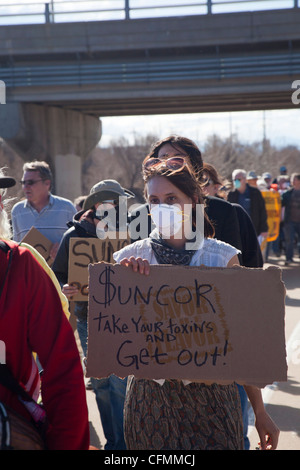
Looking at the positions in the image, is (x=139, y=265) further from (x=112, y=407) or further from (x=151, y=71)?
(x=151, y=71)

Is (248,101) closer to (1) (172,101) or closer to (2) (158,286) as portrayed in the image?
(1) (172,101)

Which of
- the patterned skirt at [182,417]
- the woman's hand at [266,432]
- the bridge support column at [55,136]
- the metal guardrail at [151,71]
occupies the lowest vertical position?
the woman's hand at [266,432]

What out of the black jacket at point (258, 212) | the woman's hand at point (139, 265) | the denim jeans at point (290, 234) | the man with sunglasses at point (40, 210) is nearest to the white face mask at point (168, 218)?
the woman's hand at point (139, 265)

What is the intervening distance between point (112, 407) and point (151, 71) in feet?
77.3

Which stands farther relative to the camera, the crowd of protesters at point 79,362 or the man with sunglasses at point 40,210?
the man with sunglasses at point 40,210

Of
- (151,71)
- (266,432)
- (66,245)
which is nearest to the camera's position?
(266,432)

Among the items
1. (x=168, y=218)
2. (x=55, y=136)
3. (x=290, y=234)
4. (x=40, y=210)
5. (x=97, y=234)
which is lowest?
(x=290, y=234)

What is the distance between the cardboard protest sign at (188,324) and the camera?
8.61 feet

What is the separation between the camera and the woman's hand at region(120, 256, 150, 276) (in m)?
2.73

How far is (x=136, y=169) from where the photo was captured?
2192 inches

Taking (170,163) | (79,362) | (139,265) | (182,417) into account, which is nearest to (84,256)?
(170,163)

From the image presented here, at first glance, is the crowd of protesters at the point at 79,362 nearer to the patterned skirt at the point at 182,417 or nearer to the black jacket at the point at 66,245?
the patterned skirt at the point at 182,417

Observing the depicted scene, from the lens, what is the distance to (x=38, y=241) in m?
A: 6.00

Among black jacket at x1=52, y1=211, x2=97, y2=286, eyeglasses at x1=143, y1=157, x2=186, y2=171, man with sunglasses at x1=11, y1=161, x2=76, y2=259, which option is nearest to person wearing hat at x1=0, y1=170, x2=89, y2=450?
eyeglasses at x1=143, y1=157, x2=186, y2=171
